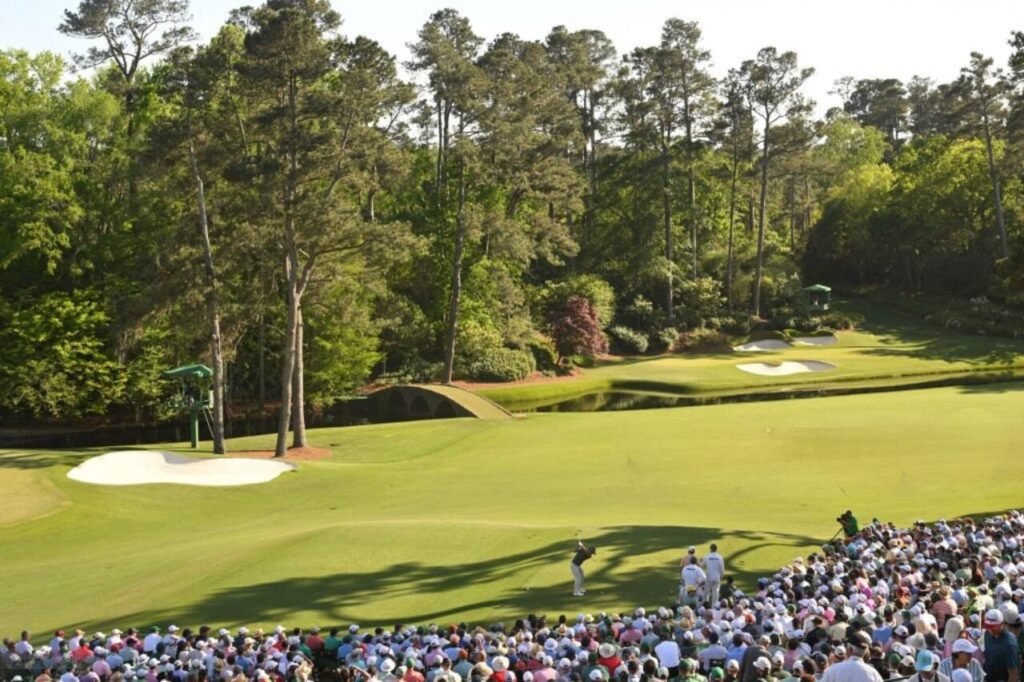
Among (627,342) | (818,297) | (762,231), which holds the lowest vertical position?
(627,342)

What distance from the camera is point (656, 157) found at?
81375mm

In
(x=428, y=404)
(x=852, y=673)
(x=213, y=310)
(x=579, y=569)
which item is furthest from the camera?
(x=428, y=404)

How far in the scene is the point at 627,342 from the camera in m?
75.8

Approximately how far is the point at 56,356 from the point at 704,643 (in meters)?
43.7

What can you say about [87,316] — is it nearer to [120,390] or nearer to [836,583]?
[120,390]

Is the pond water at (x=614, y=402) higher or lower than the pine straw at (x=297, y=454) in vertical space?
higher

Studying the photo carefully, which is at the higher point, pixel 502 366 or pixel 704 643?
pixel 502 366

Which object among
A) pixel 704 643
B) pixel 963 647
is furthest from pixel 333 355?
pixel 963 647

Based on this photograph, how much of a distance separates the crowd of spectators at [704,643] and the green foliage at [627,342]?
186 ft

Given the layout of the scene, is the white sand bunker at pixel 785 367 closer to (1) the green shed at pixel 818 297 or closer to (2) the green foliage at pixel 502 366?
(2) the green foliage at pixel 502 366

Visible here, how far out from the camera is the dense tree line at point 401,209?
3875 centimetres

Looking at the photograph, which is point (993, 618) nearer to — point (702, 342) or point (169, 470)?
point (169, 470)

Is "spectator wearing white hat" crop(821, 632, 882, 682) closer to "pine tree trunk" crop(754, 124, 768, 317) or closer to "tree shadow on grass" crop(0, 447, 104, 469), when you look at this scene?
"tree shadow on grass" crop(0, 447, 104, 469)

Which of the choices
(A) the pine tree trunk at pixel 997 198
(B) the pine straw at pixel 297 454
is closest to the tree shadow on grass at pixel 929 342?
(A) the pine tree trunk at pixel 997 198
